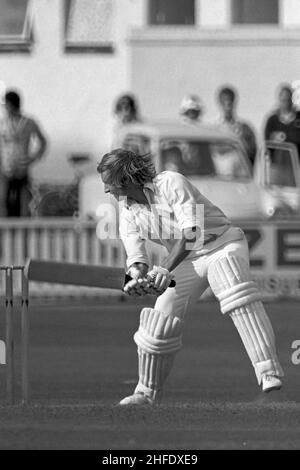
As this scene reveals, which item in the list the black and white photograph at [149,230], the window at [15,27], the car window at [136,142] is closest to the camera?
the black and white photograph at [149,230]

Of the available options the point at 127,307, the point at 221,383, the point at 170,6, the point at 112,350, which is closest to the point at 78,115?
the point at 170,6

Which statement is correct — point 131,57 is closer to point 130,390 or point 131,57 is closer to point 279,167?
point 279,167

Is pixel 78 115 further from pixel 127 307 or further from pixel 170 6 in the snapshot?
pixel 127 307

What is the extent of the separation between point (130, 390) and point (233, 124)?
1051 cm

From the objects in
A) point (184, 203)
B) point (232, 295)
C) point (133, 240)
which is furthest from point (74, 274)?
point (232, 295)

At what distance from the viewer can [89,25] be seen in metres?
29.2

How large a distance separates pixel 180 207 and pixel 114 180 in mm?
389

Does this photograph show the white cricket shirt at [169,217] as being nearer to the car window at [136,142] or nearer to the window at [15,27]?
the car window at [136,142]

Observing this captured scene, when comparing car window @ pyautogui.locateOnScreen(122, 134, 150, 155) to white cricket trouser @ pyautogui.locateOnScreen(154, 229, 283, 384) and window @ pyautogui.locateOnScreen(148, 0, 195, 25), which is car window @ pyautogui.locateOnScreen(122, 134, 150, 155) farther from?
white cricket trouser @ pyautogui.locateOnScreen(154, 229, 283, 384)

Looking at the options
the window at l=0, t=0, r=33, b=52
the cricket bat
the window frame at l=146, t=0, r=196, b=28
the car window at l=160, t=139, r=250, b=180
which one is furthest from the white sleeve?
the window at l=0, t=0, r=33, b=52

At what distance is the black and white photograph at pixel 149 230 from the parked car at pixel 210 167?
26 mm

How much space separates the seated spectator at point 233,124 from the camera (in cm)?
2194

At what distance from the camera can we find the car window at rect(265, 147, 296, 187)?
21828 mm

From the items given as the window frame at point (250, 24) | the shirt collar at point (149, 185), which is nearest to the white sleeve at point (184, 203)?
the shirt collar at point (149, 185)
